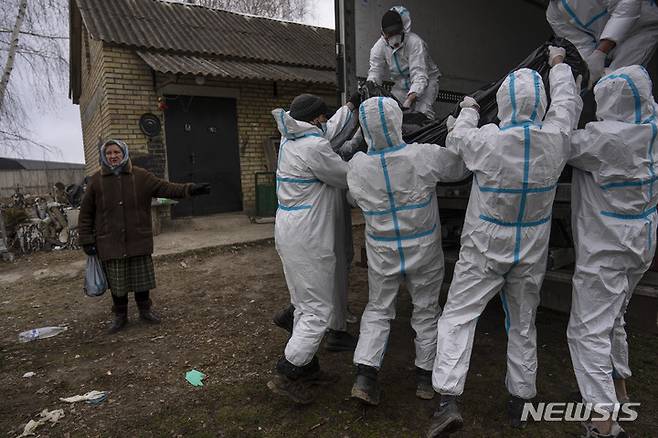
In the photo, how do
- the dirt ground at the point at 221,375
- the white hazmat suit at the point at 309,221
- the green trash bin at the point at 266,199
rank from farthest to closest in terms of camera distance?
1. the green trash bin at the point at 266,199
2. the white hazmat suit at the point at 309,221
3. the dirt ground at the point at 221,375

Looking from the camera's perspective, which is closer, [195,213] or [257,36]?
[195,213]

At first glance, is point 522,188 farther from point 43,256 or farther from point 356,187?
point 43,256

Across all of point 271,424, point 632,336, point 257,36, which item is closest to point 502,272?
point 271,424

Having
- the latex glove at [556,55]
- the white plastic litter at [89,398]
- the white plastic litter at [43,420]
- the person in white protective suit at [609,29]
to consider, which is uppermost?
the person in white protective suit at [609,29]

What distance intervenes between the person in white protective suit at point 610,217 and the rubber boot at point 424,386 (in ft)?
2.56

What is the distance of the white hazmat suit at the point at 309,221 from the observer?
8.79ft

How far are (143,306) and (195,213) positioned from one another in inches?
190

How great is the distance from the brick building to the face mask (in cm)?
434

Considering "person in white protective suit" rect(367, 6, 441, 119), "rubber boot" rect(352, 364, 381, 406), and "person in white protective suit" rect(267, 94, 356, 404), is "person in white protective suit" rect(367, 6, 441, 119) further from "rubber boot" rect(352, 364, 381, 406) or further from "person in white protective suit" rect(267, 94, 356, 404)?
"rubber boot" rect(352, 364, 381, 406)

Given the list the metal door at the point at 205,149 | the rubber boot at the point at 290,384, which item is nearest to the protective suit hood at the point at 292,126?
the rubber boot at the point at 290,384

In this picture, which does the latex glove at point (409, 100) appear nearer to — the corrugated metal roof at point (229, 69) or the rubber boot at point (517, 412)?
the rubber boot at point (517, 412)

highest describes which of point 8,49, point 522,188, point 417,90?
point 8,49

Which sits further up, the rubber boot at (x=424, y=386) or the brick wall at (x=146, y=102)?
the brick wall at (x=146, y=102)

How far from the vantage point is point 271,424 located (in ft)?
8.02
